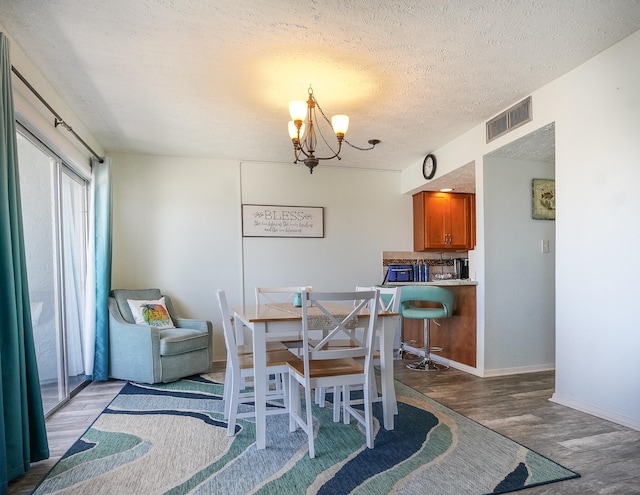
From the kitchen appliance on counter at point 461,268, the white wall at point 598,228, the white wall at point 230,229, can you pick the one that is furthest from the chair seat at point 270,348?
the kitchen appliance on counter at point 461,268

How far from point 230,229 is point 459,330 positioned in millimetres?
2797

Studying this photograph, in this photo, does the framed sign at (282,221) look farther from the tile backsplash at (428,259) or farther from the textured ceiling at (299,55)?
the textured ceiling at (299,55)

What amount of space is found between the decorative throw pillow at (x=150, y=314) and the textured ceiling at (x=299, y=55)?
67.8 inches

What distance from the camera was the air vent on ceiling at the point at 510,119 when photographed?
321 cm

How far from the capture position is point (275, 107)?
132 inches

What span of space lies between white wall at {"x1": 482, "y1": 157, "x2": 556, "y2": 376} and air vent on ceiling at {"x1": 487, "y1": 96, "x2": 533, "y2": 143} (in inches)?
11.1

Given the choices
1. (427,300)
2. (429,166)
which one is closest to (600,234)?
(427,300)

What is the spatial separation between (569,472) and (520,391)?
1395 millimetres

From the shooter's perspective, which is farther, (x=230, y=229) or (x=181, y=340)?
(x=230, y=229)

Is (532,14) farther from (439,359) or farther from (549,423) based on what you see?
(439,359)

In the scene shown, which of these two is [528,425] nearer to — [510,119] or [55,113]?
[510,119]

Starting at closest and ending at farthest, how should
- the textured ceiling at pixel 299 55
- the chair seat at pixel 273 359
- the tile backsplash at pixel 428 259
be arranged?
the textured ceiling at pixel 299 55 → the chair seat at pixel 273 359 → the tile backsplash at pixel 428 259

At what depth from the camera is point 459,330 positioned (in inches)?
162

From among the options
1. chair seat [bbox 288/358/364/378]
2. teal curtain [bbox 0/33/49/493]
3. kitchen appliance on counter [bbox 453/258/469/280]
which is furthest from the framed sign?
teal curtain [bbox 0/33/49/493]
